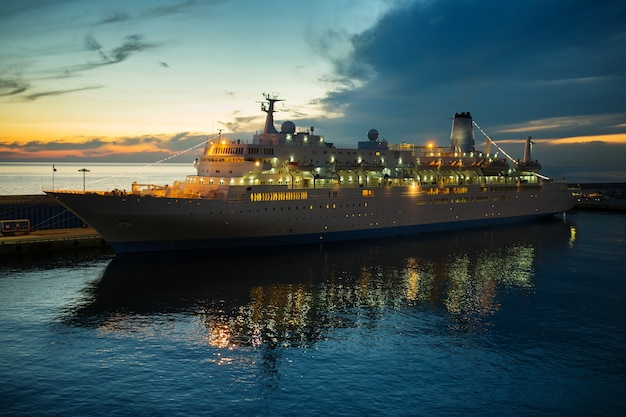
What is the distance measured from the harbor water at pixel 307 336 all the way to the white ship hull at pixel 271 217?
180 centimetres

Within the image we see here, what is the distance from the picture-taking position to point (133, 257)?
120 feet

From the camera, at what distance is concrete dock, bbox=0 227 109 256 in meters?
37.9

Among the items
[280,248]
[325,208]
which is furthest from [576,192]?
[280,248]

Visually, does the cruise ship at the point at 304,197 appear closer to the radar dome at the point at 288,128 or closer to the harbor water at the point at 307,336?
the radar dome at the point at 288,128

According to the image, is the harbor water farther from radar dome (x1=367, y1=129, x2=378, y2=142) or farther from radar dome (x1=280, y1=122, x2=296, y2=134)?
radar dome (x1=367, y1=129, x2=378, y2=142)

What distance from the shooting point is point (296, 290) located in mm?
29250

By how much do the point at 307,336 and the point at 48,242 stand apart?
26.4m

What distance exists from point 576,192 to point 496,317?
52.8 meters

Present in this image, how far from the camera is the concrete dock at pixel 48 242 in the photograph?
124 ft

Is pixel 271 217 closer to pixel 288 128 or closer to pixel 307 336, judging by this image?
pixel 288 128

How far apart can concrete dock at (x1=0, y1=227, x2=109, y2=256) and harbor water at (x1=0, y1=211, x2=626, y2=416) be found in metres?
2.26

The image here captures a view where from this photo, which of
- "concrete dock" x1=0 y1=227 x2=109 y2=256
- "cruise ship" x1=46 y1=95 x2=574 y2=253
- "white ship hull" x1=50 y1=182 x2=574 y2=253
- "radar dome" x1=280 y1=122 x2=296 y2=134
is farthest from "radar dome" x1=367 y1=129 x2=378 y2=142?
"concrete dock" x1=0 y1=227 x2=109 y2=256

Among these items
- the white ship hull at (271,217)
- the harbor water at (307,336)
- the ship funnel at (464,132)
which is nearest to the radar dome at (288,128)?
the white ship hull at (271,217)

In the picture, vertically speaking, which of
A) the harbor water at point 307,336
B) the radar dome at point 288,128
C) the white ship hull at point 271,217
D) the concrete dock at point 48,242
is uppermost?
the radar dome at point 288,128
